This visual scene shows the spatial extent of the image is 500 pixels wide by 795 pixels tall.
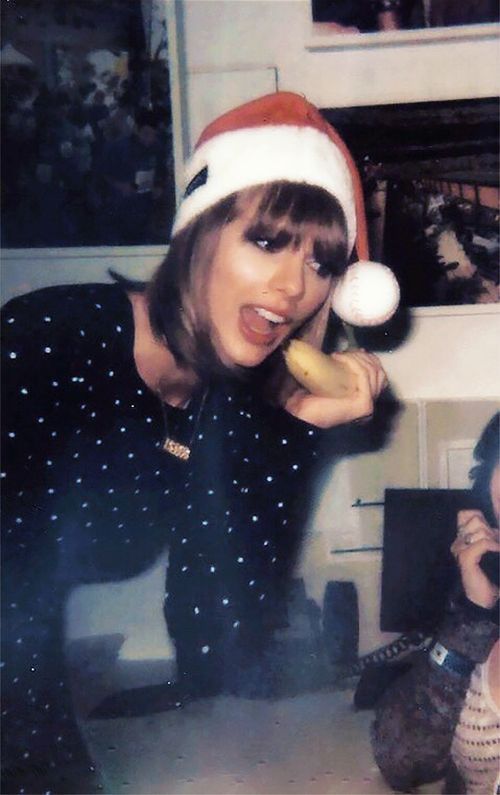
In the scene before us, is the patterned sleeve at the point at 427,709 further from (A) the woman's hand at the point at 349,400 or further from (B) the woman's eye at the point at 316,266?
(B) the woman's eye at the point at 316,266

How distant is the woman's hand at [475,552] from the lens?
39.0 inches

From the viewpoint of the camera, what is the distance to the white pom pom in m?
0.94

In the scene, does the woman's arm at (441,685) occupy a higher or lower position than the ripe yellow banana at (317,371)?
lower

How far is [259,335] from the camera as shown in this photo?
37.0 inches

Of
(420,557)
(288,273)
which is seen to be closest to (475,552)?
(420,557)

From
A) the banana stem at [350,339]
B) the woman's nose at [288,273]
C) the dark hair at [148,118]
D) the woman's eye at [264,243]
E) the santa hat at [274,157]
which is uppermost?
the dark hair at [148,118]

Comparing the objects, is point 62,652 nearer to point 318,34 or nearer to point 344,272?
point 344,272

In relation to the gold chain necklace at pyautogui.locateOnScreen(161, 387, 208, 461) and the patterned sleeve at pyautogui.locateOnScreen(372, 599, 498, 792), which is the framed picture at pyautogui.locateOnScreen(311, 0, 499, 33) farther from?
the patterned sleeve at pyautogui.locateOnScreen(372, 599, 498, 792)

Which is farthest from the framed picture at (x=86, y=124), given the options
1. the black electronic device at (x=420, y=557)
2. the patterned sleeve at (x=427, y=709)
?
the patterned sleeve at (x=427, y=709)

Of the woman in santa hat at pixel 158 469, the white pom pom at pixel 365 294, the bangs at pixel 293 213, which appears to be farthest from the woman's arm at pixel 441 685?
the bangs at pixel 293 213

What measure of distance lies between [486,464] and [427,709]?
0.30m

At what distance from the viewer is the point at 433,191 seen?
0.97 metres

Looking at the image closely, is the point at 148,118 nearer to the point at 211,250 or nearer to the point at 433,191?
the point at 211,250

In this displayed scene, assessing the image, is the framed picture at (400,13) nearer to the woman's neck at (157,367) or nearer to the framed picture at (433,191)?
the framed picture at (433,191)
